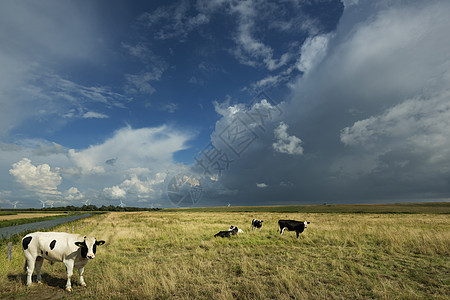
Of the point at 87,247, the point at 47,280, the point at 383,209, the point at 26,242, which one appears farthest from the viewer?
the point at 383,209

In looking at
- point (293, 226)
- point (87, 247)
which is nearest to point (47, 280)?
point (87, 247)

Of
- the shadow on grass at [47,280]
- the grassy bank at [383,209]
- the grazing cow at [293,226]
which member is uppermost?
the grazing cow at [293,226]

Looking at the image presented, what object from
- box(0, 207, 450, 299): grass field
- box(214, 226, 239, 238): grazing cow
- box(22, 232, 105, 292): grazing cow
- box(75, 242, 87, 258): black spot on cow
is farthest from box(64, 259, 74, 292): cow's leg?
box(214, 226, 239, 238): grazing cow

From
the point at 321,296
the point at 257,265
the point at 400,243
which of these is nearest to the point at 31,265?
the point at 257,265

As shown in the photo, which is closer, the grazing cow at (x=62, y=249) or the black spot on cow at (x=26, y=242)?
the grazing cow at (x=62, y=249)

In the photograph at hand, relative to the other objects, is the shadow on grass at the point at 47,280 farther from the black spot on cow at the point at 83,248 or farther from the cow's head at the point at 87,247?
the cow's head at the point at 87,247

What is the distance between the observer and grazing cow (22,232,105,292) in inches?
306

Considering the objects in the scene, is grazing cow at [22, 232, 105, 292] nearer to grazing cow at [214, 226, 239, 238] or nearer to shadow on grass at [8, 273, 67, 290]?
shadow on grass at [8, 273, 67, 290]

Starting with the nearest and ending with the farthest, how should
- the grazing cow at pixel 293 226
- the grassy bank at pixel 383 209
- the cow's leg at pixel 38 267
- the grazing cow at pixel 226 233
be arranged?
the cow's leg at pixel 38 267, the grazing cow at pixel 226 233, the grazing cow at pixel 293 226, the grassy bank at pixel 383 209

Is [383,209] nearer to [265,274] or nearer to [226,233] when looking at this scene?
[226,233]

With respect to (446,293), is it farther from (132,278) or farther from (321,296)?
(132,278)

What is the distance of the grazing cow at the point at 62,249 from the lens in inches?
306

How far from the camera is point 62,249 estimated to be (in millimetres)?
7844

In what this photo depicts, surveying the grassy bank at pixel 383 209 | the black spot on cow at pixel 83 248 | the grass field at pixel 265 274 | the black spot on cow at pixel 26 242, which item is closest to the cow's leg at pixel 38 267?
the grass field at pixel 265 274
